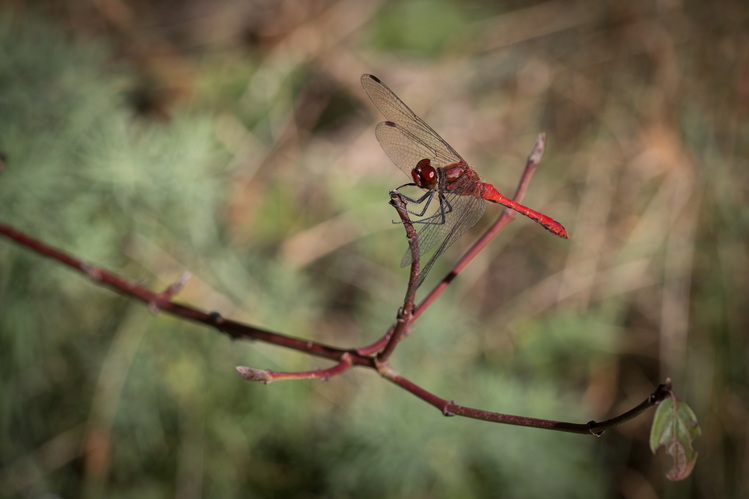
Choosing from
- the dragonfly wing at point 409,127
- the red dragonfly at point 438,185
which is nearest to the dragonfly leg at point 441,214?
the red dragonfly at point 438,185

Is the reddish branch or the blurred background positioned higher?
the blurred background

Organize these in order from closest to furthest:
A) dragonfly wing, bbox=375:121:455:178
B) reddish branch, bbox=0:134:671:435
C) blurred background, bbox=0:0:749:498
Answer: reddish branch, bbox=0:134:671:435 < dragonfly wing, bbox=375:121:455:178 < blurred background, bbox=0:0:749:498

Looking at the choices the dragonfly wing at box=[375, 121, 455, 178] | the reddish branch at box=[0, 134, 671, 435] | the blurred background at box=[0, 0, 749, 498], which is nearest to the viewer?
the reddish branch at box=[0, 134, 671, 435]

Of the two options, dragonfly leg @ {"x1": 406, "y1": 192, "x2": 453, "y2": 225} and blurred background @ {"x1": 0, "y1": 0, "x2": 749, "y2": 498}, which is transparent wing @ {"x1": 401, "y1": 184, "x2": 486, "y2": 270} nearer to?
dragonfly leg @ {"x1": 406, "y1": 192, "x2": 453, "y2": 225}

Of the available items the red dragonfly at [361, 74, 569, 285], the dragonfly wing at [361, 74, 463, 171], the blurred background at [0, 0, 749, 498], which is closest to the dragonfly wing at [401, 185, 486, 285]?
the red dragonfly at [361, 74, 569, 285]

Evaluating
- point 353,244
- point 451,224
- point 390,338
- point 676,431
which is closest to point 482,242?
point 451,224

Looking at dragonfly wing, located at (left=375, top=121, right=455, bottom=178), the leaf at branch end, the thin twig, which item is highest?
dragonfly wing, located at (left=375, top=121, right=455, bottom=178)

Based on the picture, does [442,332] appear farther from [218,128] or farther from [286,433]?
[218,128]

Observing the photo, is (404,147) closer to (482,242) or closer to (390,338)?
(482,242)

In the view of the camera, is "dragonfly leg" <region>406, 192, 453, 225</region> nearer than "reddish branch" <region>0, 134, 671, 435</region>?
No
